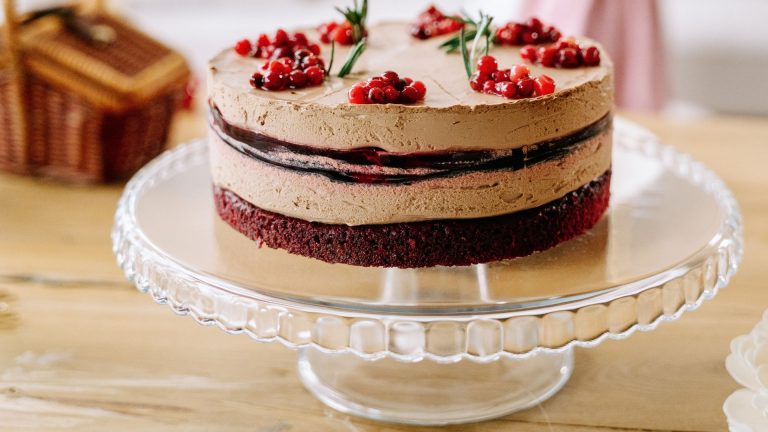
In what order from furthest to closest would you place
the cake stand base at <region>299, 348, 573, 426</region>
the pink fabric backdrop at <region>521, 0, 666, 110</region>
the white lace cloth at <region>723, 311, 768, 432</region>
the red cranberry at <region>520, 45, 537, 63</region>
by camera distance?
the pink fabric backdrop at <region>521, 0, 666, 110</region>, the red cranberry at <region>520, 45, 537, 63</region>, the cake stand base at <region>299, 348, 573, 426</region>, the white lace cloth at <region>723, 311, 768, 432</region>

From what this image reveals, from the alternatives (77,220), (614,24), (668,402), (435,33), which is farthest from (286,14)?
(668,402)

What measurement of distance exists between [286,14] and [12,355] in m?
2.48

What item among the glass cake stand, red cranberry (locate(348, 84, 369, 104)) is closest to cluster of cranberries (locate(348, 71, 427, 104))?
red cranberry (locate(348, 84, 369, 104))

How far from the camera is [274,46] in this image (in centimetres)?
146

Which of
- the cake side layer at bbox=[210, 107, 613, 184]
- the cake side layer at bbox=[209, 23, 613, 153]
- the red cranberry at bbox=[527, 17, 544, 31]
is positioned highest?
the red cranberry at bbox=[527, 17, 544, 31]

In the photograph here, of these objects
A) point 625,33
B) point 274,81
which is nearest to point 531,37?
point 274,81

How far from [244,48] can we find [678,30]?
2.50 metres

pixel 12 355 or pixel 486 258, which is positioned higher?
pixel 486 258

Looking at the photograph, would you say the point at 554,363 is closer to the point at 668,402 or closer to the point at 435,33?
the point at 668,402

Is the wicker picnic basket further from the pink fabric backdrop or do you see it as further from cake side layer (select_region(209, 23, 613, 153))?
the pink fabric backdrop

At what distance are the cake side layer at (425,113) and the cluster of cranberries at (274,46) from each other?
0.22ft

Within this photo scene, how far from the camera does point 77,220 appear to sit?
197cm

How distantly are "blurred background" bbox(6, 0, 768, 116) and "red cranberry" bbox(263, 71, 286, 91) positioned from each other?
2039 mm

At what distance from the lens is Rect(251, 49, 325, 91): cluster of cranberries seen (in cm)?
127
